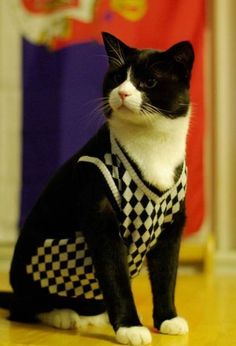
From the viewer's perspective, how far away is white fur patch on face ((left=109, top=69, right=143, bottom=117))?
0.96m

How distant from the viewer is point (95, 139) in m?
1.06

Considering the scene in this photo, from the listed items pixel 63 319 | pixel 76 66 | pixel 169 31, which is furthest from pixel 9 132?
pixel 63 319

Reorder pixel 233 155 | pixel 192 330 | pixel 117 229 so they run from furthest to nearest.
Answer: pixel 233 155, pixel 192 330, pixel 117 229

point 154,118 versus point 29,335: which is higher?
point 154,118

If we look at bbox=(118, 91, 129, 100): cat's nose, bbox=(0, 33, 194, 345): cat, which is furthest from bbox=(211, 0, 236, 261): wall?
bbox=(118, 91, 129, 100): cat's nose

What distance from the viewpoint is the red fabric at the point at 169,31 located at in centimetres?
187

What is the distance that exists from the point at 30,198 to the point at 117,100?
1.09 metres

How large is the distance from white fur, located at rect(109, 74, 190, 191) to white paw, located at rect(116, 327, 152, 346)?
0.25 meters

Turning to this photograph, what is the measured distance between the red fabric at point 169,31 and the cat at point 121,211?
817mm

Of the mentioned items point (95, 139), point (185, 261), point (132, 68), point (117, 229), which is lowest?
point (185, 261)

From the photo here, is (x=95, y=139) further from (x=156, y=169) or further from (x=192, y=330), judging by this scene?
(x=192, y=330)

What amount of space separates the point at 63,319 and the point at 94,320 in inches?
2.5

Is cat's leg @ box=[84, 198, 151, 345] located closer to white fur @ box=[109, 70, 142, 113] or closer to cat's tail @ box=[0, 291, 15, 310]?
white fur @ box=[109, 70, 142, 113]

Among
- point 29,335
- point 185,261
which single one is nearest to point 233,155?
point 185,261
